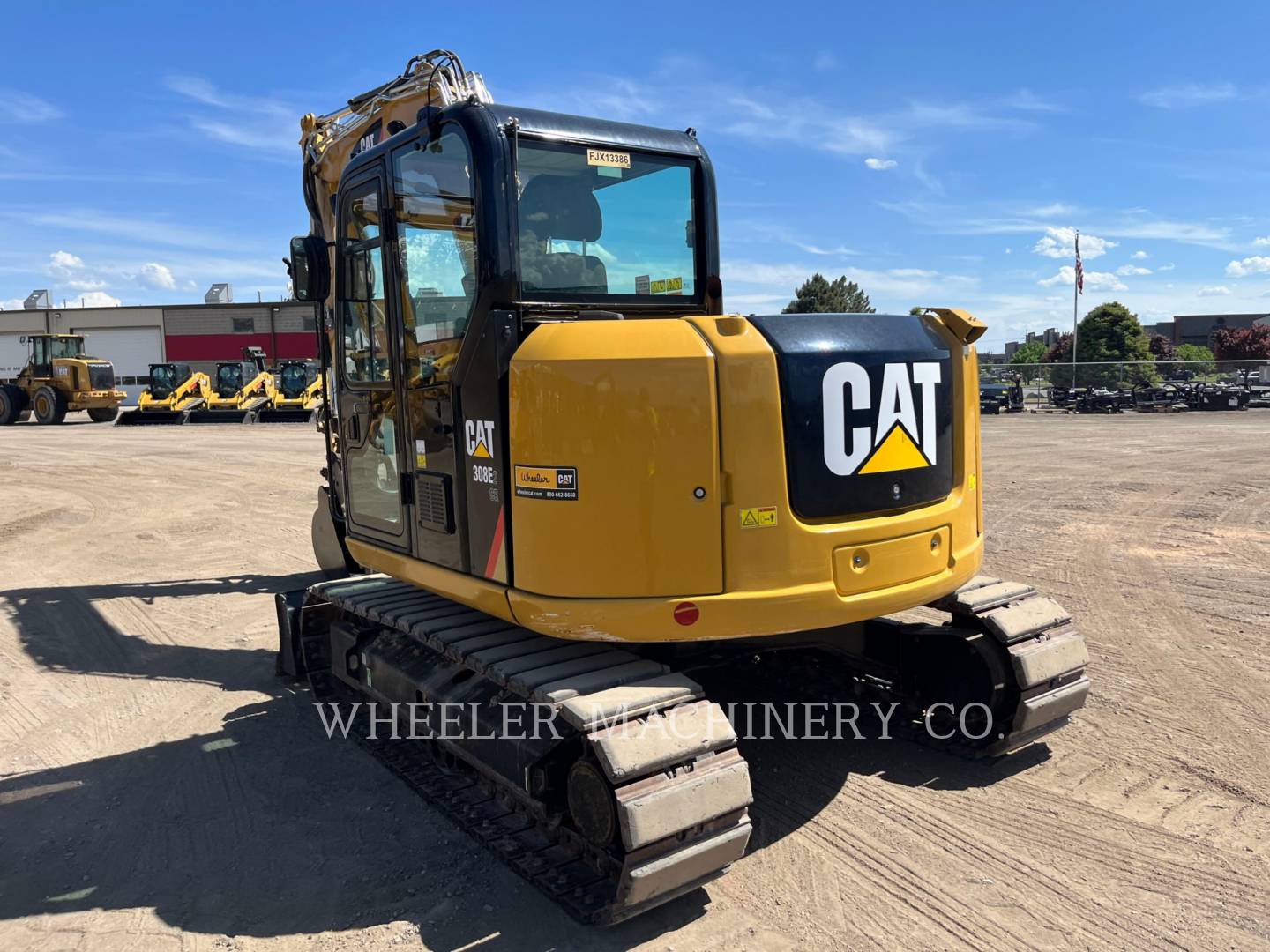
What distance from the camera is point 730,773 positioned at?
3.35 m

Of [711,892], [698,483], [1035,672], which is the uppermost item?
[698,483]

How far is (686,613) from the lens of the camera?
A: 358 centimetres

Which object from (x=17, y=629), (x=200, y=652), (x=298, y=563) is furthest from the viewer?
(x=298, y=563)

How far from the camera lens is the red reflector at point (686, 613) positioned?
3572mm

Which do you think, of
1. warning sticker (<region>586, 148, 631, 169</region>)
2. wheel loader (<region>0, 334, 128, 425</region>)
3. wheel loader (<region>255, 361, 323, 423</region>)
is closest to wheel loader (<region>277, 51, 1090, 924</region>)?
warning sticker (<region>586, 148, 631, 169</region>)

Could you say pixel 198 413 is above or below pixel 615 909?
above

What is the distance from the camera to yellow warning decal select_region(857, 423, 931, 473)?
378cm

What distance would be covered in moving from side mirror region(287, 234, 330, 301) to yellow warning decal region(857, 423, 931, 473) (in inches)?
121

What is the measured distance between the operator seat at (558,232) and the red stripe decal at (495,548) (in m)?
1.02

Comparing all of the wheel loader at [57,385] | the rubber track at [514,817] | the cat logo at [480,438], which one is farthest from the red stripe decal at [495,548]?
the wheel loader at [57,385]

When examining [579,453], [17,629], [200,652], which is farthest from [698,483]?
[17,629]

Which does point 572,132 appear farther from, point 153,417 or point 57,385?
point 57,385

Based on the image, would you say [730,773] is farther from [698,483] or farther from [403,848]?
[403,848]

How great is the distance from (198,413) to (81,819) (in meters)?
30.5
